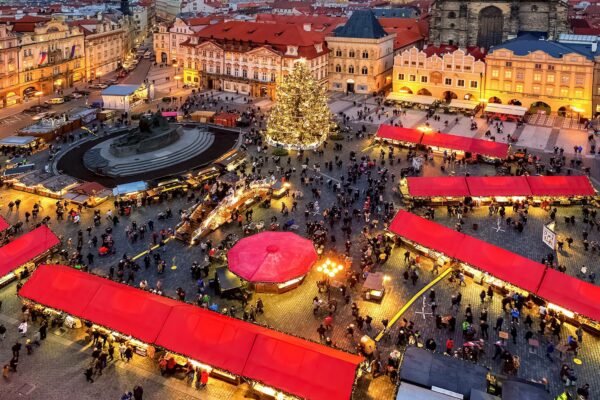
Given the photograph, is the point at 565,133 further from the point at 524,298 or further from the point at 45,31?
the point at 45,31

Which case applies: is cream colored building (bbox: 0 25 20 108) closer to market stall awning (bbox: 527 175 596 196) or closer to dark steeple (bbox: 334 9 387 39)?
dark steeple (bbox: 334 9 387 39)

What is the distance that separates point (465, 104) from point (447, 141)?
2370 centimetres

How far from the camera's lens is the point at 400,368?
2845 cm

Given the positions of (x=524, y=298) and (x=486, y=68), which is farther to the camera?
(x=486, y=68)

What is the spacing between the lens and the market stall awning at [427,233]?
135 ft

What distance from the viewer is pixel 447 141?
6600 centimetres

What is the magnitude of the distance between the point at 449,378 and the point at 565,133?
194 ft

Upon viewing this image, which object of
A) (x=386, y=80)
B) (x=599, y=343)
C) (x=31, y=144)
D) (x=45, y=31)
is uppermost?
(x=45, y=31)

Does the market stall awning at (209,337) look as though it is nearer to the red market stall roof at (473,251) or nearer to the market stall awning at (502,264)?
the red market stall roof at (473,251)

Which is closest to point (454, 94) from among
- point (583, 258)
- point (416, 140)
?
point (416, 140)

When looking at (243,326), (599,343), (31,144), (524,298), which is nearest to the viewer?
(243,326)

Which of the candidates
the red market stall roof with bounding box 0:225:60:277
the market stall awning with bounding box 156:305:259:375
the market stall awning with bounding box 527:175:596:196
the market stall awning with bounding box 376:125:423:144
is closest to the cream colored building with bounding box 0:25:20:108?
the red market stall roof with bounding box 0:225:60:277

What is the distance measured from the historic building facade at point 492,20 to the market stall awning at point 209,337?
9352 cm

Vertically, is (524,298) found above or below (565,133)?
below
